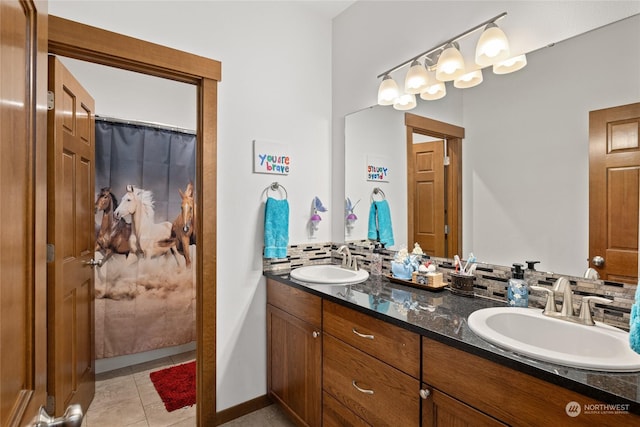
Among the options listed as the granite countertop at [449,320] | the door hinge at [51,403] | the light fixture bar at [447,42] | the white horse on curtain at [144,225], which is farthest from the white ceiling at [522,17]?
the door hinge at [51,403]

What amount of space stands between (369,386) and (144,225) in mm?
2223

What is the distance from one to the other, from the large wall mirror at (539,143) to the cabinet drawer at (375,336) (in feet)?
2.12

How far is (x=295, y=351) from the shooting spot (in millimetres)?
1890

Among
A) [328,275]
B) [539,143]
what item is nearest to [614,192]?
[539,143]

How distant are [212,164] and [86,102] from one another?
90 centimetres

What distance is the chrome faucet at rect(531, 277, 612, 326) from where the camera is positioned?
114 cm

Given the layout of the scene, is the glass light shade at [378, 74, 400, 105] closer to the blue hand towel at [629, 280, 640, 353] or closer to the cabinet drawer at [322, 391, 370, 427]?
the blue hand towel at [629, 280, 640, 353]

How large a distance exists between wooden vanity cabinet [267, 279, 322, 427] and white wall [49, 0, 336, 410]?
11cm

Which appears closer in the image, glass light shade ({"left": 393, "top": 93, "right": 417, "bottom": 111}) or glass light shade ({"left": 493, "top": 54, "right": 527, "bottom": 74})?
glass light shade ({"left": 493, "top": 54, "right": 527, "bottom": 74})

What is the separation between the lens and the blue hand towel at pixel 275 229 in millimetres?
2109

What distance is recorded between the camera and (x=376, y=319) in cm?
136

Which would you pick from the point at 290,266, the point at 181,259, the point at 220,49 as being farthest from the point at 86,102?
the point at 290,266

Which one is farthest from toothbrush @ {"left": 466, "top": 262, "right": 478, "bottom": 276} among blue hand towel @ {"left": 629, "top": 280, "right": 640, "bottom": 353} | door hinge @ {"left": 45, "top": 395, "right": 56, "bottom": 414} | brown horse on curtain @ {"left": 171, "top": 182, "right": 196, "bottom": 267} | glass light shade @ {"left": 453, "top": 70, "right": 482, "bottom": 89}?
brown horse on curtain @ {"left": 171, "top": 182, "right": 196, "bottom": 267}

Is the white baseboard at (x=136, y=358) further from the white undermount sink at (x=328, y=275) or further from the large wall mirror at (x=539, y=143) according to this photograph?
the large wall mirror at (x=539, y=143)
